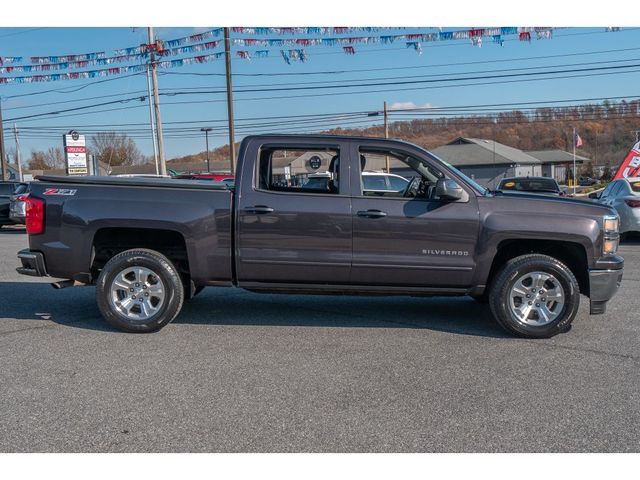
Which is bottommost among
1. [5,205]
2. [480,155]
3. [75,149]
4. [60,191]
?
[5,205]

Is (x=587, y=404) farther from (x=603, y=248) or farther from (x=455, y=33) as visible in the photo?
(x=455, y=33)

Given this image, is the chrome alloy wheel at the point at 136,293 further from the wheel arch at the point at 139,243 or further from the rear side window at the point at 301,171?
the rear side window at the point at 301,171

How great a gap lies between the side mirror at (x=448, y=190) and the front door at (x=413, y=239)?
0.10m

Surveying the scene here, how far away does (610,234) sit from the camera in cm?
558

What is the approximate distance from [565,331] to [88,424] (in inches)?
175

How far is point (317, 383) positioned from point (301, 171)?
268cm

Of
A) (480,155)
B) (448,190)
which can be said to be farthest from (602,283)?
(480,155)

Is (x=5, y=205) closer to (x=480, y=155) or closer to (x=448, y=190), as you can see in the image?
(x=448, y=190)

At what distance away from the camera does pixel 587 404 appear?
13.0ft

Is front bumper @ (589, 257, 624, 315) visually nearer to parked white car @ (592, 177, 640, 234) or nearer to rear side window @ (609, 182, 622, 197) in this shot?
parked white car @ (592, 177, 640, 234)

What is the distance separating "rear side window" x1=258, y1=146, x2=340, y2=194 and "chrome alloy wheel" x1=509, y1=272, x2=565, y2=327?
2050mm

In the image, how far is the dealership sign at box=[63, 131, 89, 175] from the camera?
2928 cm

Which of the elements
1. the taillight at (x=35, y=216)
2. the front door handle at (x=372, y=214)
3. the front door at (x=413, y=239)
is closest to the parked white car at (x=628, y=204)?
the front door at (x=413, y=239)

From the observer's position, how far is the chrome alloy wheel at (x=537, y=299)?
5520mm
